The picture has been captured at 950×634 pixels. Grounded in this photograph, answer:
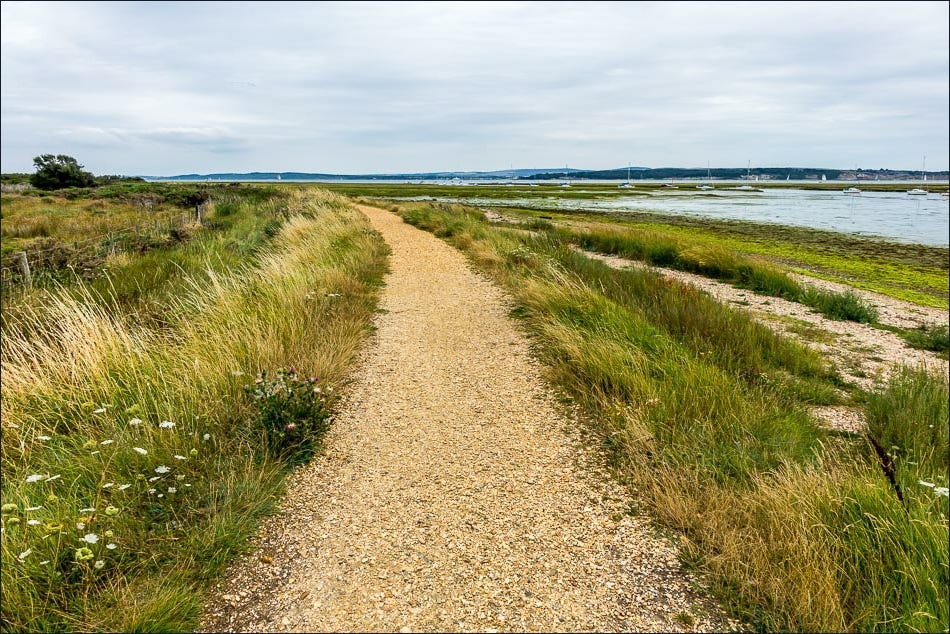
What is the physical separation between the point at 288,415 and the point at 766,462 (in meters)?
3.89

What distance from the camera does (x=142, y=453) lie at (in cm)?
326

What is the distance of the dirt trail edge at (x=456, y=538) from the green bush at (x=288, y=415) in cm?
18

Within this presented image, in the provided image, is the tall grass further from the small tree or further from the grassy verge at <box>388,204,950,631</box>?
the small tree

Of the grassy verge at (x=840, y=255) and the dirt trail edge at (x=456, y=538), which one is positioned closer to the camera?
the dirt trail edge at (x=456, y=538)

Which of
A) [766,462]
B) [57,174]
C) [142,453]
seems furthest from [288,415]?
[57,174]

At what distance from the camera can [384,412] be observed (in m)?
5.05

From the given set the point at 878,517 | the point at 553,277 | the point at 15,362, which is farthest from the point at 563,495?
the point at 553,277

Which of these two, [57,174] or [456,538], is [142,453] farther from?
[57,174]

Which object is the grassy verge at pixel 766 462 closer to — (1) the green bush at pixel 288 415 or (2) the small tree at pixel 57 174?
(1) the green bush at pixel 288 415

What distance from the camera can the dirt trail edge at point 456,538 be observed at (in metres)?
2.54

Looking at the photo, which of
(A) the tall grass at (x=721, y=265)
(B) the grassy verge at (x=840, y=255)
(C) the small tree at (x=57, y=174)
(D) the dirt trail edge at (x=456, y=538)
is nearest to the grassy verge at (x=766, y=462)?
(D) the dirt trail edge at (x=456, y=538)

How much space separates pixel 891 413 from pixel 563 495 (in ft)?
14.6

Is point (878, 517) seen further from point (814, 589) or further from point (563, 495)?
point (563, 495)

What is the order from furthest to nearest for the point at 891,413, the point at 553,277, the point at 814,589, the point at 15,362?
1. the point at 553,277
2. the point at 891,413
3. the point at 15,362
4. the point at 814,589
